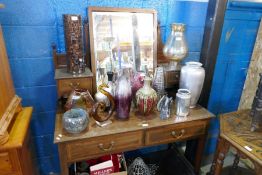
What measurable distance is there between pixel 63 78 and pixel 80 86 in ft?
0.38

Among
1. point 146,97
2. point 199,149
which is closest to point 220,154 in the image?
point 199,149

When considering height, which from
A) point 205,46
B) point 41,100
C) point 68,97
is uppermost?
point 205,46

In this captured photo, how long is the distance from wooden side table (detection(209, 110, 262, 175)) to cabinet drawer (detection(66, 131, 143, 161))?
0.54 metres

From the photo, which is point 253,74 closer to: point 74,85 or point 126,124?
point 126,124

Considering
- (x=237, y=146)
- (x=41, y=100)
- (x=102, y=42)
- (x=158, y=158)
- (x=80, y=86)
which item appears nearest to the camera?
(x=237, y=146)

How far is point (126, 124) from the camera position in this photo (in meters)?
1.17

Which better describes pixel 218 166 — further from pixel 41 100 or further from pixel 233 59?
pixel 41 100

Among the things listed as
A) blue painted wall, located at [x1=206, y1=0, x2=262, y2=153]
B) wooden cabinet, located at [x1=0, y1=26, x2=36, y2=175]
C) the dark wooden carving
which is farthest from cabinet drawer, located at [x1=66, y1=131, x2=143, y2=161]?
blue painted wall, located at [x1=206, y1=0, x2=262, y2=153]

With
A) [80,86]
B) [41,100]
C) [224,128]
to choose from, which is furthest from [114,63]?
[224,128]

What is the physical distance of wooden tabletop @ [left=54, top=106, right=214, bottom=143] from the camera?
1051mm

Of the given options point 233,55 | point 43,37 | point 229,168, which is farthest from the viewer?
point 229,168

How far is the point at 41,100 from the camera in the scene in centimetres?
151

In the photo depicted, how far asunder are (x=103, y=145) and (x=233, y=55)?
141 centimetres

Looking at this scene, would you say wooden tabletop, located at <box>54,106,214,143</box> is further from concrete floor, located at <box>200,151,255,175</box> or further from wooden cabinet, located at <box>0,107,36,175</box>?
concrete floor, located at <box>200,151,255,175</box>
